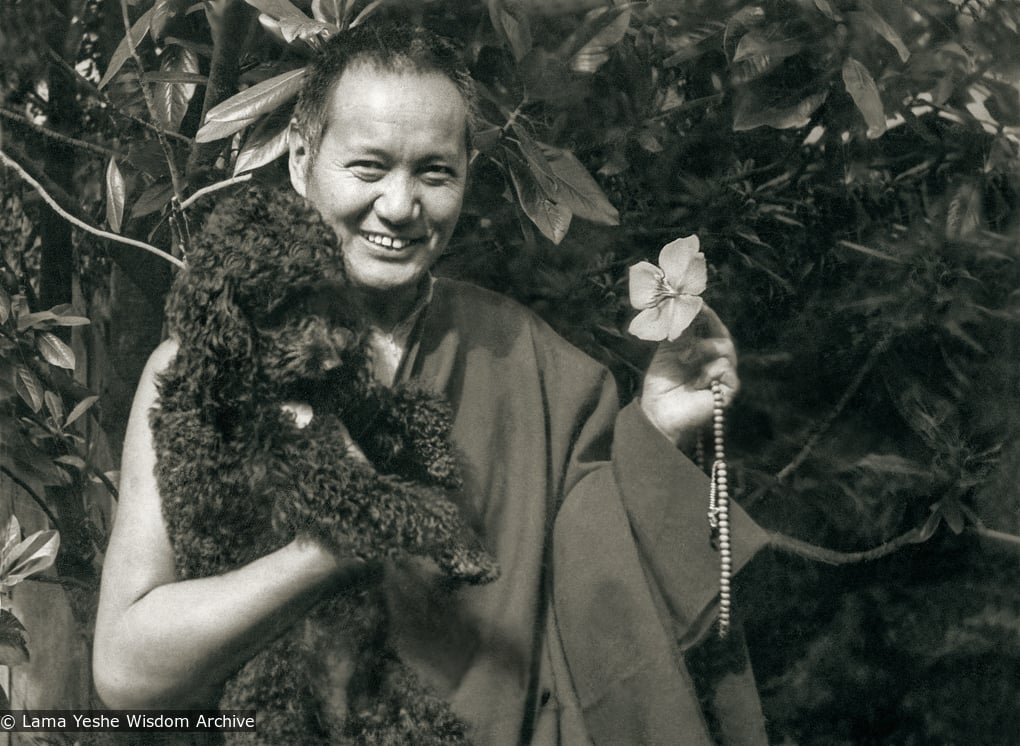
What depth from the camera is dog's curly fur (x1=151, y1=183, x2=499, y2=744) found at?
1201 mm

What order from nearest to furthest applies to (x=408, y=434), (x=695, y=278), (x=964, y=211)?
(x=408, y=434)
(x=695, y=278)
(x=964, y=211)

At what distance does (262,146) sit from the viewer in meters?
1.49

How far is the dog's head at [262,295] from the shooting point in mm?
1189

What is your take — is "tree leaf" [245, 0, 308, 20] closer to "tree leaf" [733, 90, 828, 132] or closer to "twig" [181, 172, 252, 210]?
"twig" [181, 172, 252, 210]

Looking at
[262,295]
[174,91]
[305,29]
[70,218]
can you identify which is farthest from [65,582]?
[305,29]

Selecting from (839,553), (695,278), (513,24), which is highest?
(513,24)

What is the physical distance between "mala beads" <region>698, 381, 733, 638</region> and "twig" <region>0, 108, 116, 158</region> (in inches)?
41.6

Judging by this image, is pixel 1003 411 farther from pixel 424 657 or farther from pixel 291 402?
pixel 291 402

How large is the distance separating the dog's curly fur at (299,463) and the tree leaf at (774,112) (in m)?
0.70

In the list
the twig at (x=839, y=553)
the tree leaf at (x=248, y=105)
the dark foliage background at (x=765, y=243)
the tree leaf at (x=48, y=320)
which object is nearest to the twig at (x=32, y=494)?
the dark foliage background at (x=765, y=243)

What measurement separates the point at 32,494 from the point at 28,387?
170 millimetres

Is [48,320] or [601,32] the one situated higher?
[601,32]

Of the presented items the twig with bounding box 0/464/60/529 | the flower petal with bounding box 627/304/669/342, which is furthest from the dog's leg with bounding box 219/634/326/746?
the flower petal with bounding box 627/304/669/342

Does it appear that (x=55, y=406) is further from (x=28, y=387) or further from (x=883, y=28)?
(x=883, y=28)
